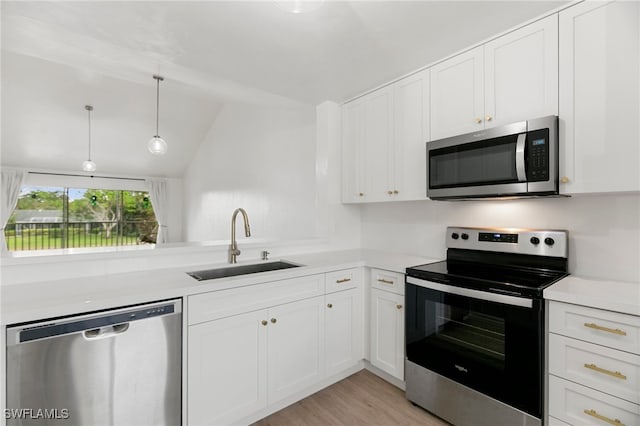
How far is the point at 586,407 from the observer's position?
1.29 m

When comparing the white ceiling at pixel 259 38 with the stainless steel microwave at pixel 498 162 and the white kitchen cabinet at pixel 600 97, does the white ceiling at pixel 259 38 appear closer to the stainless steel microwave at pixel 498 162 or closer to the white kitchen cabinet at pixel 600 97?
the white kitchen cabinet at pixel 600 97

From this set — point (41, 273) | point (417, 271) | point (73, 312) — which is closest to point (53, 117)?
point (41, 273)

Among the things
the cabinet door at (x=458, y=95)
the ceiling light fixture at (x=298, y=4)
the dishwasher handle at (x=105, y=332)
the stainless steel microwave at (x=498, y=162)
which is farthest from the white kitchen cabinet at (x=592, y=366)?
the dishwasher handle at (x=105, y=332)

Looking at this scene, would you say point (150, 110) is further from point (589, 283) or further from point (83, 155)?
point (589, 283)

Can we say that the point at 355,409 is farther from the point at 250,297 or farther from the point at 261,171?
the point at 261,171

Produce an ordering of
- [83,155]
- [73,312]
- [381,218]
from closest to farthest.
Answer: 1. [73,312]
2. [381,218]
3. [83,155]

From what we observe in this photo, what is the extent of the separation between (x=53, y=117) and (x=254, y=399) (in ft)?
18.2

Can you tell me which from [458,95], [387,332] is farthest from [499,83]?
[387,332]

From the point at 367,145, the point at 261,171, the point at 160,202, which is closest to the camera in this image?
the point at 367,145

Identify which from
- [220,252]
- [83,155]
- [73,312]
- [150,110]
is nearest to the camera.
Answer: [73,312]

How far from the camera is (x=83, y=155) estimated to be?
574 cm

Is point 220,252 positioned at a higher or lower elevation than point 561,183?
lower

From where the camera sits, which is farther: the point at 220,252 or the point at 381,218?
the point at 381,218

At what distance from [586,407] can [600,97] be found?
4.70 ft
